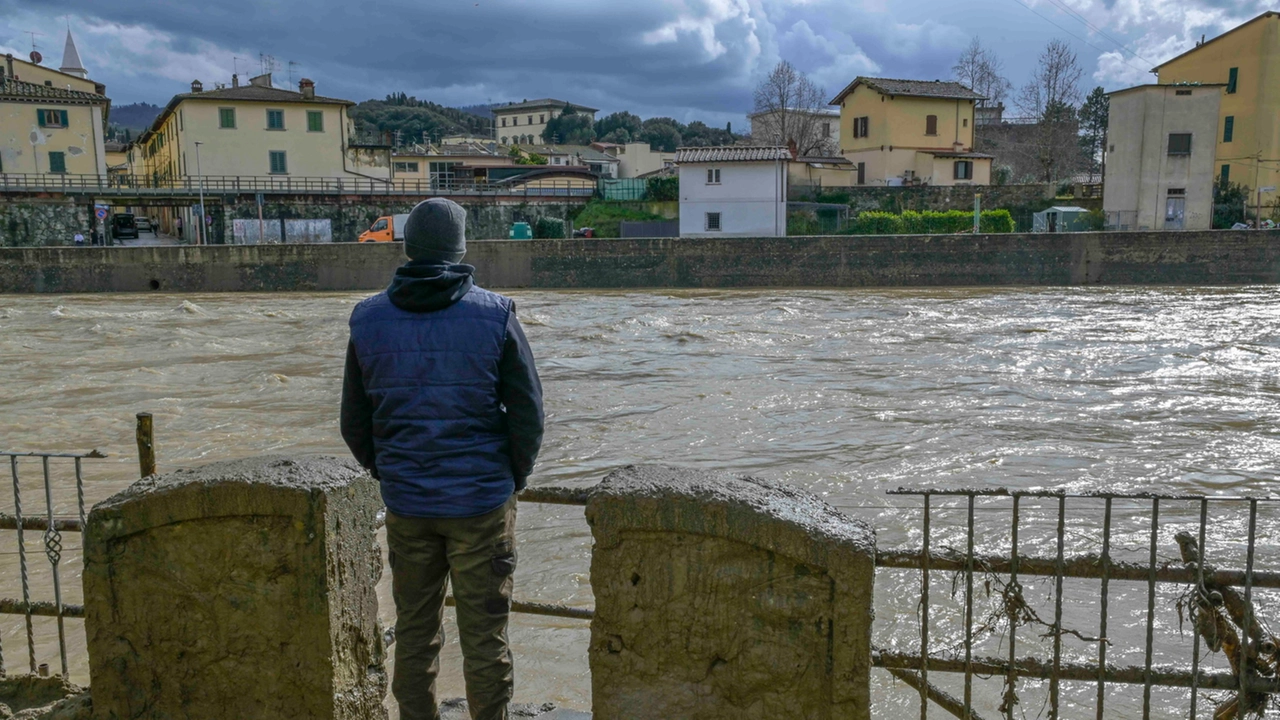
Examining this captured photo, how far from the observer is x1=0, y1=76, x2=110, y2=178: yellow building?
44.8 meters

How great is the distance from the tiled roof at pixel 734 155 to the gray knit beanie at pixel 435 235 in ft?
127

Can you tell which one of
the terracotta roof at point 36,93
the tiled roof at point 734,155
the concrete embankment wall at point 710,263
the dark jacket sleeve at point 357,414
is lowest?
the concrete embankment wall at point 710,263

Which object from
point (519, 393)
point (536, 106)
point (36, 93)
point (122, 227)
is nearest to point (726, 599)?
point (519, 393)

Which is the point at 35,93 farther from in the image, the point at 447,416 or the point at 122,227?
the point at 447,416

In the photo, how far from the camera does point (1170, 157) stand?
130ft

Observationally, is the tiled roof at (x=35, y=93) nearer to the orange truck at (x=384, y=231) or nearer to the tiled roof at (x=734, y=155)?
the orange truck at (x=384, y=231)

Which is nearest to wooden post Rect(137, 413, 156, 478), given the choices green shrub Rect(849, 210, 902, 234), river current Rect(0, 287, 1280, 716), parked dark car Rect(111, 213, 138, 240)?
river current Rect(0, 287, 1280, 716)

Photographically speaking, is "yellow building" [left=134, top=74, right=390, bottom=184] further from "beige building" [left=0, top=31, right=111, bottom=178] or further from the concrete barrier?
the concrete barrier

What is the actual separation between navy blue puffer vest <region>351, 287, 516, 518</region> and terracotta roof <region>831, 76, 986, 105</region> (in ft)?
163

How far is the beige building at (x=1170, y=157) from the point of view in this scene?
3947 cm

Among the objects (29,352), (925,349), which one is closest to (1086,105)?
(925,349)

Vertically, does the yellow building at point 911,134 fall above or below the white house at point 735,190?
above

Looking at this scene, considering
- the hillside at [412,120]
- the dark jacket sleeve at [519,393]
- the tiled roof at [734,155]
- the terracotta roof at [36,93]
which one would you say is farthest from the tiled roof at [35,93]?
the hillside at [412,120]

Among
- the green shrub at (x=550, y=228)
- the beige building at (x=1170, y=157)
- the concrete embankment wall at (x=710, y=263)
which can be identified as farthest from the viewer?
the green shrub at (x=550, y=228)
